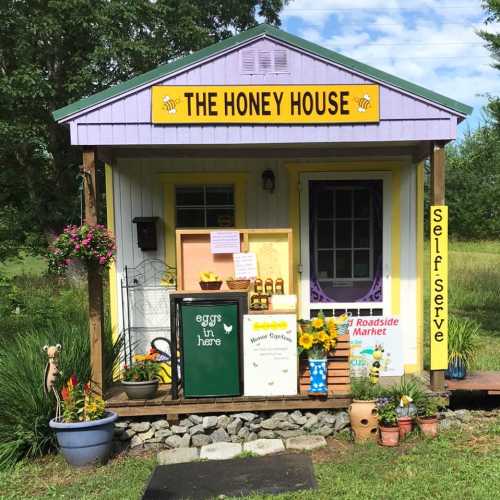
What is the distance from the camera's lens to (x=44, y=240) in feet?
50.9

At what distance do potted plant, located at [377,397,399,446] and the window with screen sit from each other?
275cm

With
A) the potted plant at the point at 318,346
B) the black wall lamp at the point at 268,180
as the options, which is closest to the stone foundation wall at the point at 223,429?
the potted plant at the point at 318,346

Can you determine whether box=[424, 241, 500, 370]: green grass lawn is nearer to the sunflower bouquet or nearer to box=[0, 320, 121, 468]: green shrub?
the sunflower bouquet

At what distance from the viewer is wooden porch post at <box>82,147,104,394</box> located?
5.01 metres

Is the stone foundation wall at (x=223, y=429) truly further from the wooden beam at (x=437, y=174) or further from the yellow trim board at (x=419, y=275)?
the yellow trim board at (x=419, y=275)

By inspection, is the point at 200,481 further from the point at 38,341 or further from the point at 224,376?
the point at 38,341

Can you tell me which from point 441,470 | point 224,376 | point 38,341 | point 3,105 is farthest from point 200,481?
point 3,105

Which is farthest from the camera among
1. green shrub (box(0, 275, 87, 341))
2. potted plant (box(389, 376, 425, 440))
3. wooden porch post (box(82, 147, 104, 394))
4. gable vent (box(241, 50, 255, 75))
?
green shrub (box(0, 275, 87, 341))

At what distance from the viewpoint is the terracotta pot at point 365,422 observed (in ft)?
15.9

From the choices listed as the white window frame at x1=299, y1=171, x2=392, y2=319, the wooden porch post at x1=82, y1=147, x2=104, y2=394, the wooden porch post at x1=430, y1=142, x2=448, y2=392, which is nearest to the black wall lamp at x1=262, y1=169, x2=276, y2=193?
the white window frame at x1=299, y1=171, x2=392, y2=319

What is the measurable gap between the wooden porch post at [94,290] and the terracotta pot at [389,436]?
2606 millimetres

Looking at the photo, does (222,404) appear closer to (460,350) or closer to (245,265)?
(245,265)

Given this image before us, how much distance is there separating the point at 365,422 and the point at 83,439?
8.02 ft

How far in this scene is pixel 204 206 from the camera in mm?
6477
